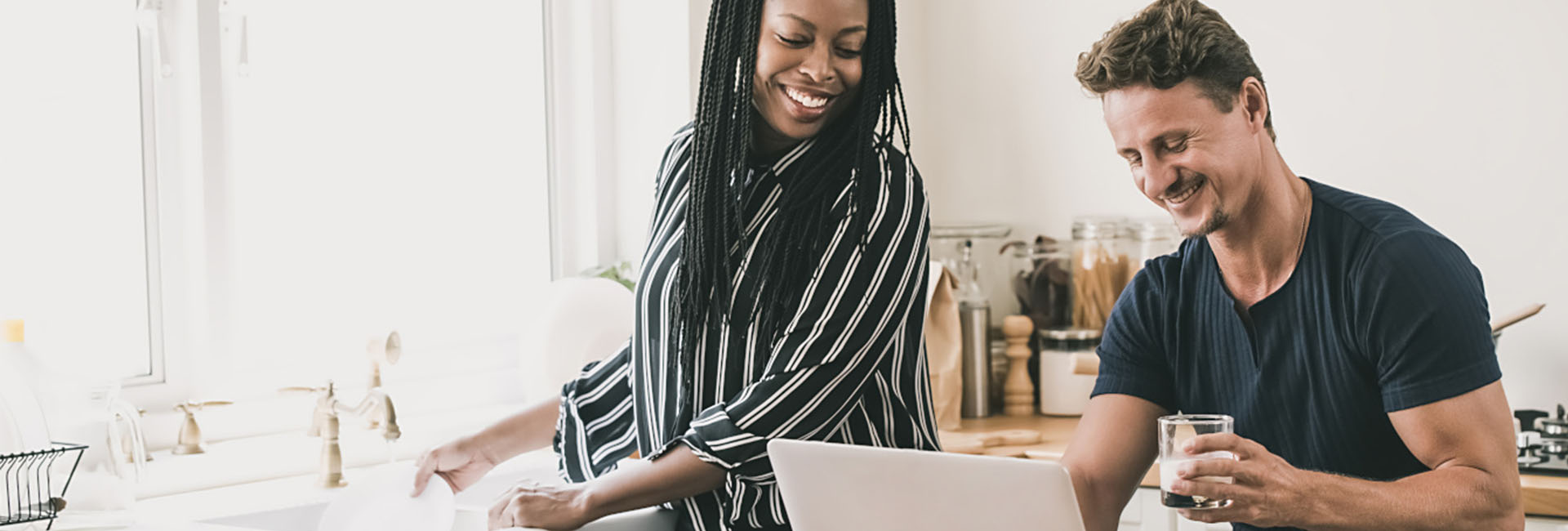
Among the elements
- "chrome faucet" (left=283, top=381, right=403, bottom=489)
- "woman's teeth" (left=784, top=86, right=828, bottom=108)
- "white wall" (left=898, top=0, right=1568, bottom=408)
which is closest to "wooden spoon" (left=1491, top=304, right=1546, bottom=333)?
"white wall" (left=898, top=0, right=1568, bottom=408)

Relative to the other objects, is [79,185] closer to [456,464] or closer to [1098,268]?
[456,464]

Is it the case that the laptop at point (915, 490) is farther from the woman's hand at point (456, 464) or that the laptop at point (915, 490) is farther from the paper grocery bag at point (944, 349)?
the paper grocery bag at point (944, 349)

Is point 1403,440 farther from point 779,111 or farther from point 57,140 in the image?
point 57,140

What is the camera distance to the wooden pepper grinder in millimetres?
2965

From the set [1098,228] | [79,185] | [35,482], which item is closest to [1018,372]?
[1098,228]

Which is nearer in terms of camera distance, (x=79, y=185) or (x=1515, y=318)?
(x=79, y=185)

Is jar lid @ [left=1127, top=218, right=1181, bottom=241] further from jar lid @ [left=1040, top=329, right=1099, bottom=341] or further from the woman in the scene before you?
the woman

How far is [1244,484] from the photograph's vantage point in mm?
1196

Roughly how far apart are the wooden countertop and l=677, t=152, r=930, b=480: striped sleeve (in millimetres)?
619

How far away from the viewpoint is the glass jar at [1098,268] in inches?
115

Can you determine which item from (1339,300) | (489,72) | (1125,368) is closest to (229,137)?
(489,72)

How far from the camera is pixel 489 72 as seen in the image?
267 centimetres

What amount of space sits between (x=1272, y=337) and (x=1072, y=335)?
59.3 inches

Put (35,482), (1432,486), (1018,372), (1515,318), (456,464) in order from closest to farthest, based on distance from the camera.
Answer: (1432,486) → (35,482) → (456,464) → (1515,318) → (1018,372)
